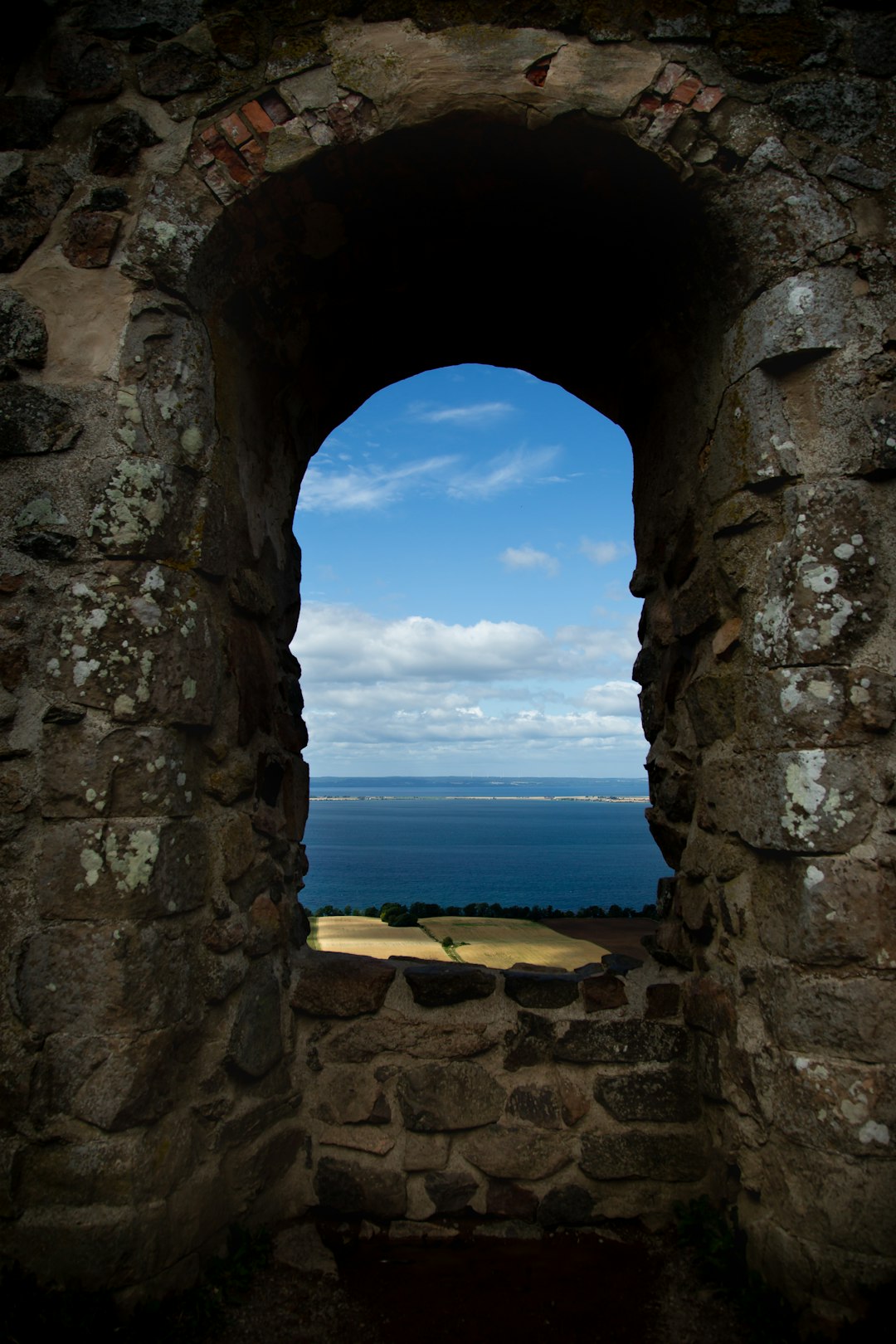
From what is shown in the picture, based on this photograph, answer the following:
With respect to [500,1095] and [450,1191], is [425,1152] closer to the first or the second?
[450,1191]

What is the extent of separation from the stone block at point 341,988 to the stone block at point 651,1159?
82cm

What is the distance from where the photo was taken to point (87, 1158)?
198 centimetres

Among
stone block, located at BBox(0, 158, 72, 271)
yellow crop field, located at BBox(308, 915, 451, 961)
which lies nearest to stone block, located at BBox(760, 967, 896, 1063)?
yellow crop field, located at BBox(308, 915, 451, 961)

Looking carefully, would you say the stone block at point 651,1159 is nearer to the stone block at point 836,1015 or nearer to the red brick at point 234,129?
the stone block at point 836,1015

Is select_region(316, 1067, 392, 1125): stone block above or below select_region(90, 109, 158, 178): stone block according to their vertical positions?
below

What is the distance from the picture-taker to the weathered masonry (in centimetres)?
203

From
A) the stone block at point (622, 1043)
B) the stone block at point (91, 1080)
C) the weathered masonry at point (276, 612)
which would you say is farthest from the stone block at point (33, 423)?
the stone block at point (622, 1043)

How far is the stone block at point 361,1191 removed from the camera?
2.55m

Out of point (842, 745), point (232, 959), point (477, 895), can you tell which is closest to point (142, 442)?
point (232, 959)

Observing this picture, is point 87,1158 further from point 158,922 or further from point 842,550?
point 842,550

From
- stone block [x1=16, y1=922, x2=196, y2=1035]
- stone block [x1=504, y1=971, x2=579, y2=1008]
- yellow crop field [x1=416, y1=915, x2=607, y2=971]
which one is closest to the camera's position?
stone block [x1=16, y1=922, x2=196, y2=1035]

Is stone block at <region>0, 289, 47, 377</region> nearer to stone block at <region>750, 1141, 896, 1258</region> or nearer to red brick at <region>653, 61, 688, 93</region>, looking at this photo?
red brick at <region>653, 61, 688, 93</region>

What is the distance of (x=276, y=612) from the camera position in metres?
2.99

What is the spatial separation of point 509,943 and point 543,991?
3.85 ft
